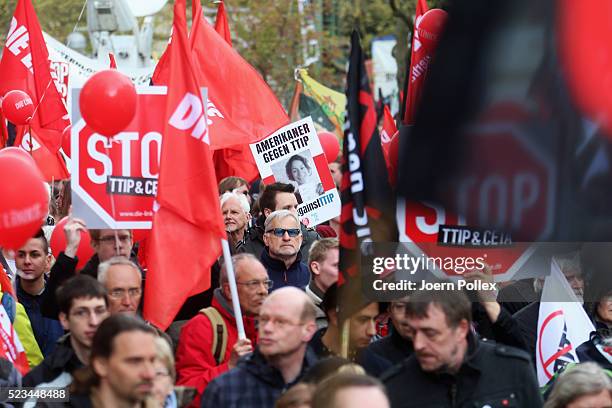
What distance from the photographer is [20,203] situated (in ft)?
21.1

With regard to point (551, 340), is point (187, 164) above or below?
above

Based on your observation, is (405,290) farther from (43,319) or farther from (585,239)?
(43,319)

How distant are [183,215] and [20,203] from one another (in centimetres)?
110

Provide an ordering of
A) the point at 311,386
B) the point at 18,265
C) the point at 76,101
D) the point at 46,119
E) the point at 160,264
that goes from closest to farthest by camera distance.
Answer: the point at 311,386 < the point at 160,264 < the point at 76,101 < the point at 18,265 < the point at 46,119

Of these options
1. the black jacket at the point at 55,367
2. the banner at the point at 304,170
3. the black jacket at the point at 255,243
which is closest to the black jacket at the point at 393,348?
the black jacket at the point at 55,367

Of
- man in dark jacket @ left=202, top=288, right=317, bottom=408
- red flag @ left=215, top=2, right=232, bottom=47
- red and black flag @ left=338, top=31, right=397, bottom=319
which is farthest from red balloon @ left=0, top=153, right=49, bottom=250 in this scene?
red flag @ left=215, top=2, right=232, bottom=47

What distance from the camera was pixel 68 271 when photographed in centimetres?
758

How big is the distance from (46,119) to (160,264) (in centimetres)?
539

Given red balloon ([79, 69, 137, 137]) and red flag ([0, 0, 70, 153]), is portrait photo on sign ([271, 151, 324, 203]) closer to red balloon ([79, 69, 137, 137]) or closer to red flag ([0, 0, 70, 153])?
A: red flag ([0, 0, 70, 153])

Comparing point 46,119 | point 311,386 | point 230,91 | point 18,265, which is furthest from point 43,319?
point 46,119

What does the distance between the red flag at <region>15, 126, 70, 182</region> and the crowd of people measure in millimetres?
3915

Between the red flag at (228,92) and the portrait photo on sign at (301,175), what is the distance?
35 cm

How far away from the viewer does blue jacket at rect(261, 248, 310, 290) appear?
9.21 meters

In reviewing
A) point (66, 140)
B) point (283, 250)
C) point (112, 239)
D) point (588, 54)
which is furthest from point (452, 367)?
point (66, 140)
